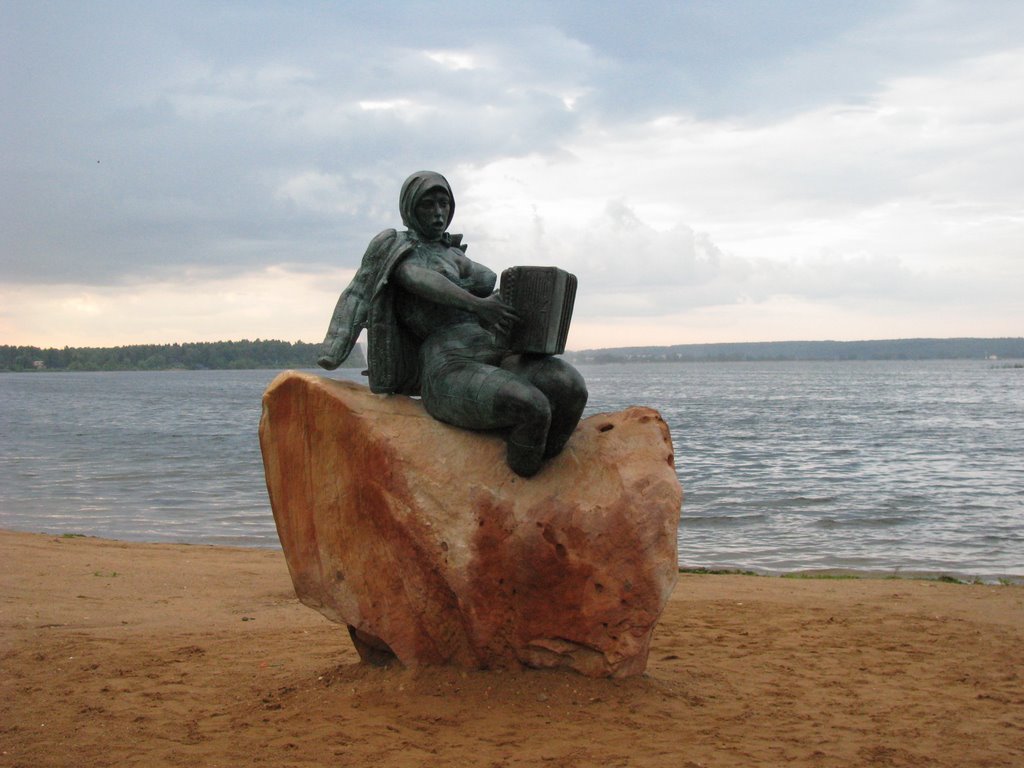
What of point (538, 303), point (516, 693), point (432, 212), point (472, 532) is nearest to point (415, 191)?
point (432, 212)

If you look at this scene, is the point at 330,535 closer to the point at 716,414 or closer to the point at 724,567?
the point at 724,567

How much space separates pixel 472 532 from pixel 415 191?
2.19m

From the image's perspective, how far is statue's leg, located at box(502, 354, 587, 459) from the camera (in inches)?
243

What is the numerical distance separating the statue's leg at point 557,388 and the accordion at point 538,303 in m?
0.10

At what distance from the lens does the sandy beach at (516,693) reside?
18.3ft

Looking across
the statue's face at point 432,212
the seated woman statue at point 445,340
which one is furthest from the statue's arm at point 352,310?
the statue's face at point 432,212

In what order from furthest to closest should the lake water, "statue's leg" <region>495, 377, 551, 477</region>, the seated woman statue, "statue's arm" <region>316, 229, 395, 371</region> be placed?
the lake water → "statue's arm" <region>316, 229, 395, 371</region> → the seated woman statue → "statue's leg" <region>495, 377, 551, 477</region>

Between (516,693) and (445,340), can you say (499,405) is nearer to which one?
(445,340)

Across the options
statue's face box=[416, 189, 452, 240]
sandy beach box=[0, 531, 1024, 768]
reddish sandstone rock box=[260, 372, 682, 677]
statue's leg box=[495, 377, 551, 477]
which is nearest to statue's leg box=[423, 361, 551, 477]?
statue's leg box=[495, 377, 551, 477]

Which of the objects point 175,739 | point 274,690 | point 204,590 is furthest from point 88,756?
point 204,590

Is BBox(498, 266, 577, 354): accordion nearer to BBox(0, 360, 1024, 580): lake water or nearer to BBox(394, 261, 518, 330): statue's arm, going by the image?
BBox(394, 261, 518, 330): statue's arm

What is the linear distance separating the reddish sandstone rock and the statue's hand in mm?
712

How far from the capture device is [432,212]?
6.60 metres

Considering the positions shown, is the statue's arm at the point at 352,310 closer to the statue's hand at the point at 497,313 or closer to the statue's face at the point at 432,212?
the statue's face at the point at 432,212
